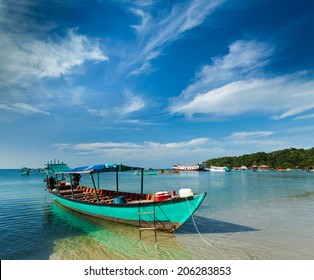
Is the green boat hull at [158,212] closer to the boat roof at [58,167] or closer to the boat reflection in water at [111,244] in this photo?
the boat reflection in water at [111,244]

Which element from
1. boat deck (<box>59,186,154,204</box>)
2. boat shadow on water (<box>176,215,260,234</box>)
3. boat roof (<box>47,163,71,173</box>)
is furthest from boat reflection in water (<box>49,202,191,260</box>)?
boat roof (<box>47,163,71,173</box>)

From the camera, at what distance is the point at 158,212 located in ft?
41.9

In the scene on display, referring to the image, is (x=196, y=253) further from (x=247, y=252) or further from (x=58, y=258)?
(x=58, y=258)

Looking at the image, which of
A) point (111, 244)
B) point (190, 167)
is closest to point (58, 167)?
point (111, 244)

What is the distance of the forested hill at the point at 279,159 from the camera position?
12988cm

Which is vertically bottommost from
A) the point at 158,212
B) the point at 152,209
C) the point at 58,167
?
the point at 158,212

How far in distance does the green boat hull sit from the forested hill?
438ft

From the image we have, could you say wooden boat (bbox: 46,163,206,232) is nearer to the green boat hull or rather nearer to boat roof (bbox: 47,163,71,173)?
the green boat hull

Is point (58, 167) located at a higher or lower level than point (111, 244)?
higher

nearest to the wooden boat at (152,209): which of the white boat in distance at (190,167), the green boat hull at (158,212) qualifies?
the green boat hull at (158,212)

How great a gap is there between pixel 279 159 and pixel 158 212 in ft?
496

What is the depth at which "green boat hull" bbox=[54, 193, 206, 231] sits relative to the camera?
39.6 feet

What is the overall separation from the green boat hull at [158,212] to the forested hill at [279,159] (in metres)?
134

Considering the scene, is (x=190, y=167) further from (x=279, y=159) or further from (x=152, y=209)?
(x=152, y=209)
